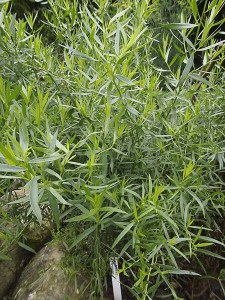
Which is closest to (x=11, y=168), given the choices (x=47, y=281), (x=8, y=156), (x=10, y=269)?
(x=8, y=156)

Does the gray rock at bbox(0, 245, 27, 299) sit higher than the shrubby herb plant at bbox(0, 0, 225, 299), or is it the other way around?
the shrubby herb plant at bbox(0, 0, 225, 299)

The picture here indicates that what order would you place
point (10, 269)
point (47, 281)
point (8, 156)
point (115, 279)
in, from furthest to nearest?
point (10, 269), point (47, 281), point (115, 279), point (8, 156)

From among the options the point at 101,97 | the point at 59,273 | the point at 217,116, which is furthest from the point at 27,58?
the point at 59,273

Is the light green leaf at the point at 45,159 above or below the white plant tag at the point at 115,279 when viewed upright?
above

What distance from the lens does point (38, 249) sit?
1497 millimetres

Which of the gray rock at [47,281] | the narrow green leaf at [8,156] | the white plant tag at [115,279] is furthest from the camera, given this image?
the gray rock at [47,281]

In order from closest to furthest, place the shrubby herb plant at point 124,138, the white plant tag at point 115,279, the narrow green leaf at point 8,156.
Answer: the narrow green leaf at point 8,156 → the shrubby herb plant at point 124,138 → the white plant tag at point 115,279

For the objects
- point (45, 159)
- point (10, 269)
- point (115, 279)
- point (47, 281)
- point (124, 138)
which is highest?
point (45, 159)

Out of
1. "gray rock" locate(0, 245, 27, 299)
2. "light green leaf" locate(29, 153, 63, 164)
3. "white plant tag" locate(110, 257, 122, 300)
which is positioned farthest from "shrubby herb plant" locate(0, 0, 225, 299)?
"gray rock" locate(0, 245, 27, 299)

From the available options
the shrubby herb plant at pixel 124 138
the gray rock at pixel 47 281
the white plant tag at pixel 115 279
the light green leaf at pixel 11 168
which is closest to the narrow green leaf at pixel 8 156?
the light green leaf at pixel 11 168

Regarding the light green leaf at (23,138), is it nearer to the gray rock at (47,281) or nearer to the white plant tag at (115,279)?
the white plant tag at (115,279)

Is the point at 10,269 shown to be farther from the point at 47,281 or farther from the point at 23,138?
the point at 23,138

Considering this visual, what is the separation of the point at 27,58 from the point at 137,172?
16.6 inches

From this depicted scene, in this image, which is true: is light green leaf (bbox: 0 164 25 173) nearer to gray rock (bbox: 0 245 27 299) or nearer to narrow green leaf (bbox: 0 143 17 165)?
narrow green leaf (bbox: 0 143 17 165)
